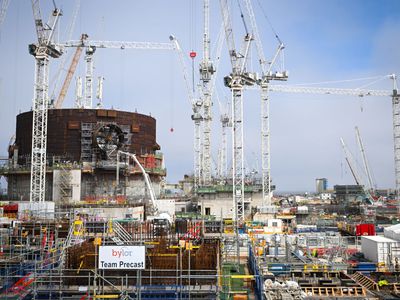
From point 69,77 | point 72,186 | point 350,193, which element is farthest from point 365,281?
point 350,193

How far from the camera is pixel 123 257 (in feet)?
63.3

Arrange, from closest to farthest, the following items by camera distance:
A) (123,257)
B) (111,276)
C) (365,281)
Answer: (123,257), (111,276), (365,281)

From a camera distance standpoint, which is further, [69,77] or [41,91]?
A: [69,77]

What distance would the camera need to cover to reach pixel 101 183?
2569 inches

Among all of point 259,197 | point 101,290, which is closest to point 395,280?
point 101,290

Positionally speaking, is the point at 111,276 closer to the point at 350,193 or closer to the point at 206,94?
the point at 206,94

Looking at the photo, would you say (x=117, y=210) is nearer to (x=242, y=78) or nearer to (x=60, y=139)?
(x=60, y=139)

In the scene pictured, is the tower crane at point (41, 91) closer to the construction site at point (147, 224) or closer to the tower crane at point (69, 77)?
the construction site at point (147, 224)

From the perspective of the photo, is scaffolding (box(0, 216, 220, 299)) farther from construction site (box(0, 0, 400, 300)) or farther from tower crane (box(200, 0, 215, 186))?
tower crane (box(200, 0, 215, 186))

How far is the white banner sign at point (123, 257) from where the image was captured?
1912 centimetres

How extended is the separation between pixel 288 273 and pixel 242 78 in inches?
1564

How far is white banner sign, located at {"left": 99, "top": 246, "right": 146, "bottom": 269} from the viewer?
19.1m

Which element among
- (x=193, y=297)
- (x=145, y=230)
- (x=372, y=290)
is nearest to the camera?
(x=193, y=297)

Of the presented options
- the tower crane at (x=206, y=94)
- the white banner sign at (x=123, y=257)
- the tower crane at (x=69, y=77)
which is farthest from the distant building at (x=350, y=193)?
the white banner sign at (x=123, y=257)
